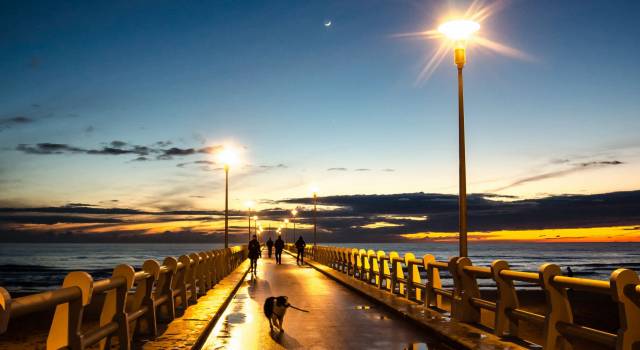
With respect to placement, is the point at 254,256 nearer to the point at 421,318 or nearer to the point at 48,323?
the point at 48,323

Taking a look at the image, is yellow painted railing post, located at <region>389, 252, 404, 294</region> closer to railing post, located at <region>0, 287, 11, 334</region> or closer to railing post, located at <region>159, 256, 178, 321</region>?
railing post, located at <region>159, 256, 178, 321</region>

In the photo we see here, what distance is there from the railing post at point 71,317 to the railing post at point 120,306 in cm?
195

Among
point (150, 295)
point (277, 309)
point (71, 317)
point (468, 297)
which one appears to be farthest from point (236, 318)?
point (71, 317)

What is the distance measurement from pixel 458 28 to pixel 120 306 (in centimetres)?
908

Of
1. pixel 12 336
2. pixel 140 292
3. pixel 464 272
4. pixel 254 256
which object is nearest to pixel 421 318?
pixel 464 272

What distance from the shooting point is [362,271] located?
26.3 meters

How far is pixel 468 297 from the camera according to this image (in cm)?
1163

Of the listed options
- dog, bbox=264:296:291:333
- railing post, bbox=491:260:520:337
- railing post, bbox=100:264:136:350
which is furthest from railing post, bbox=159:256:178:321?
railing post, bbox=491:260:520:337

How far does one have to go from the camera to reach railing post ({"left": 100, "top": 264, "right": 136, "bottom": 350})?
7918 millimetres

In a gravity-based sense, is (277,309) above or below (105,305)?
below

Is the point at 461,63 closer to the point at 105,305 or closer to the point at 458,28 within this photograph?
the point at 458,28

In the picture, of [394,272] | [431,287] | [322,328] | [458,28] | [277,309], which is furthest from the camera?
[394,272]

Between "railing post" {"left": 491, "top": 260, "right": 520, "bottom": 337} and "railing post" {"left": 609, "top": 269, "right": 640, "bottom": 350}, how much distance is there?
334 cm

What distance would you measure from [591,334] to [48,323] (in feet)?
63.5
